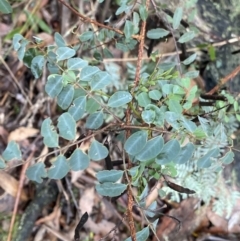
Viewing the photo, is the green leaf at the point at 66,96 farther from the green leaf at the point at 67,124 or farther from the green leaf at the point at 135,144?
the green leaf at the point at 135,144

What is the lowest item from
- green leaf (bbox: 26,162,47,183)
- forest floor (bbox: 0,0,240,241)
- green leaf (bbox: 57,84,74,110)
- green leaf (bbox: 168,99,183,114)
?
forest floor (bbox: 0,0,240,241)

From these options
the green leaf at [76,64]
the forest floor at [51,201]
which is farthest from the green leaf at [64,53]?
the forest floor at [51,201]

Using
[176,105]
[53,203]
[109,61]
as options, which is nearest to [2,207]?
[53,203]

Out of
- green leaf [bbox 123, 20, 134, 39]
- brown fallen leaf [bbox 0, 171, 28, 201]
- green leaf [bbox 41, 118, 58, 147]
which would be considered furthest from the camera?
brown fallen leaf [bbox 0, 171, 28, 201]

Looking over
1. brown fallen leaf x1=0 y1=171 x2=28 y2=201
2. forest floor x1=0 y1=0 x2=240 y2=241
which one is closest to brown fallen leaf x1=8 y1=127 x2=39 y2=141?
forest floor x1=0 y1=0 x2=240 y2=241

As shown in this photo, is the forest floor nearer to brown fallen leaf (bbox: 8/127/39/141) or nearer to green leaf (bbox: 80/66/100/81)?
brown fallen leaf (bbox: 8/127/39/141)

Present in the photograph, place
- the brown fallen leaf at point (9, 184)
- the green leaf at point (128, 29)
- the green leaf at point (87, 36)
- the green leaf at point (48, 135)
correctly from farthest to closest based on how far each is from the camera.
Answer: the brown fallen leaf at point (9, 184), the green leaf at point (87, 36), the green leaf at point (128, 29), the green leaf at point (48, 135)
